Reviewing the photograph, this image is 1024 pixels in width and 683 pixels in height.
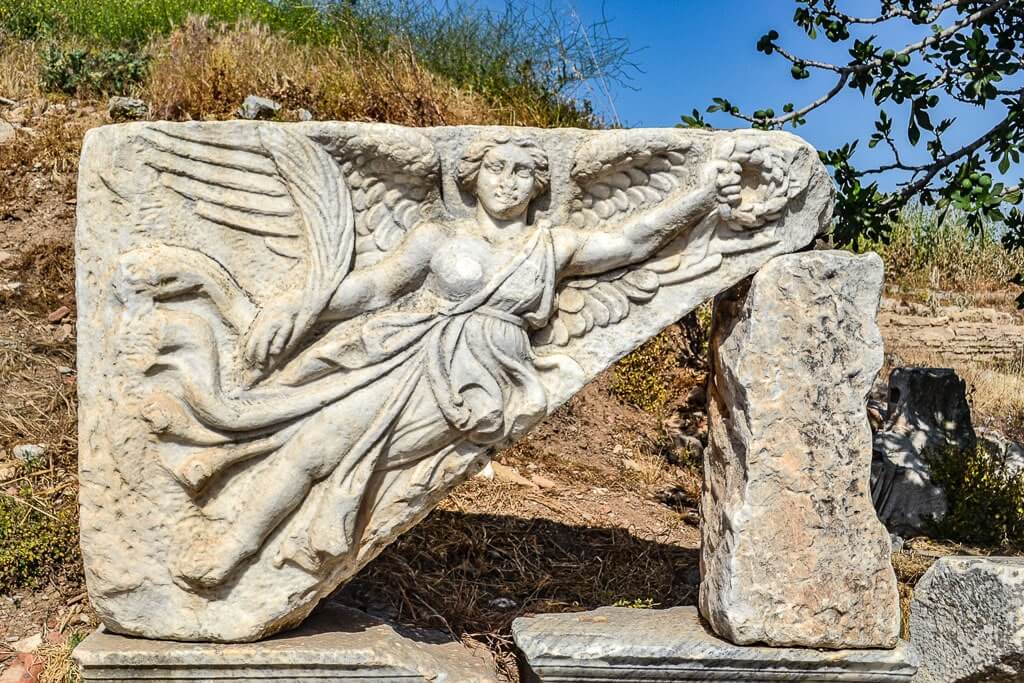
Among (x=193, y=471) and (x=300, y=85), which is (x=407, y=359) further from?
(x=300, y=85)

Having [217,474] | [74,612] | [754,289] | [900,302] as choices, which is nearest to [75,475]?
[74,612]

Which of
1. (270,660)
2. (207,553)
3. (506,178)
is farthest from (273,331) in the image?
(270,660)

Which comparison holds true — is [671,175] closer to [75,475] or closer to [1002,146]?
[1002,146]

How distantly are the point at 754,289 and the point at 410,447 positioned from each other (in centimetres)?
103

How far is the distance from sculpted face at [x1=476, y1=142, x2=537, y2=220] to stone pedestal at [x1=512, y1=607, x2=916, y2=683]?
3.98 feet

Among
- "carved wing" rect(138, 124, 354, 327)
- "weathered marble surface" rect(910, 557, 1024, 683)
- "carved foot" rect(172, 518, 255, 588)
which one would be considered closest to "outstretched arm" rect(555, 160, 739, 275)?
"carved wing" rect(138, 124, 354, 327)

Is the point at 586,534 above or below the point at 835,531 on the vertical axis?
below

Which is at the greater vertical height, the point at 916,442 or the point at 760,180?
the point at 760,180

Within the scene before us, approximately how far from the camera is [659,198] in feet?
9.29

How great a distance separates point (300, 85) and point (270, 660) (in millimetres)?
4027

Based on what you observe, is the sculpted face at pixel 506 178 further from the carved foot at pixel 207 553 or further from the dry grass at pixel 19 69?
the dry grass at pixel 19 69

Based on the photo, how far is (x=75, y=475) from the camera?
13.3ft

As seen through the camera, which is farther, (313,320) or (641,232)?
(641,232)

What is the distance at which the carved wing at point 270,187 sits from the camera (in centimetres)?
260
